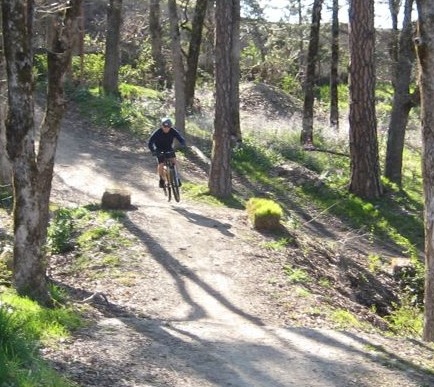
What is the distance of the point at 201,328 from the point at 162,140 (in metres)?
6.78

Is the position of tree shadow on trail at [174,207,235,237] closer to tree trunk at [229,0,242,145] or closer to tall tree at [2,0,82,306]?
tall tree at [2,0,82,306]

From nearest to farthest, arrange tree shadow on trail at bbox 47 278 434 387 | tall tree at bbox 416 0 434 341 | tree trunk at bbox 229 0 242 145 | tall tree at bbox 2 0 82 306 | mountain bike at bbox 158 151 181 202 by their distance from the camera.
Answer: tree shadow on trail at bbox 47 278 434 387
tall tree at bbox 2 0 82 306
tall tree at bbox 416 0 434 341
mountain bike at bbox 158 151 181 202
tree trunk at bbox 229 0 242 145

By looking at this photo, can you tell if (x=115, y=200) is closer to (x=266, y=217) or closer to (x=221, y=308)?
(x=266, y=217)

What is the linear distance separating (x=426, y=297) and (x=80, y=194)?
9.56 meters

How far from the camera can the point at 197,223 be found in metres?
14.8

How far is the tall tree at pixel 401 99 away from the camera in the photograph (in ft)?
Answer: 66.2

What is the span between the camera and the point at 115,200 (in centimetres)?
1527

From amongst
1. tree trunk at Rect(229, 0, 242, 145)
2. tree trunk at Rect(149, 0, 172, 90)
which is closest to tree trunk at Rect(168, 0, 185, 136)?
tree trunk at Rect(229, 0, 242, 145)

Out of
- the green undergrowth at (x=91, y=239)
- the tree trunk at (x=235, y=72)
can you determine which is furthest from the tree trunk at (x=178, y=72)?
the green undergrowth at (x=91, y=239)

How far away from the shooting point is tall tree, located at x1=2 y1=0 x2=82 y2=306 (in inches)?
311

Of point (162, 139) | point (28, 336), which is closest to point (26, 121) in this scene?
point (28, 336)

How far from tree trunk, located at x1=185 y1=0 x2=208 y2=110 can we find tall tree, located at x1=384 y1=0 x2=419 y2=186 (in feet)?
24.6

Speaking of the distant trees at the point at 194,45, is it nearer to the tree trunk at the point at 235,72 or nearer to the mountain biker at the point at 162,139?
the tree trunk at the point at 235,72

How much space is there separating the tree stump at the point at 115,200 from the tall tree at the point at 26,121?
5.78m
